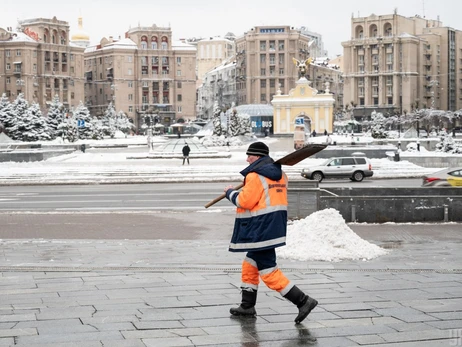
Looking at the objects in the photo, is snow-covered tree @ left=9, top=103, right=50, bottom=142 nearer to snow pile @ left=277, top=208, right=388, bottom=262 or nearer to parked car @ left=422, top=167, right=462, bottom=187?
parked car @ left=422, top=167, right=462, bottom=187

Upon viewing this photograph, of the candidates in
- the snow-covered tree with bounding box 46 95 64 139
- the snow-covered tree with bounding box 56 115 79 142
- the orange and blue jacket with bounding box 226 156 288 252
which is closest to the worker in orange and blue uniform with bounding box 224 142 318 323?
the orange and blue jacket with bounding box 226 156 288 252

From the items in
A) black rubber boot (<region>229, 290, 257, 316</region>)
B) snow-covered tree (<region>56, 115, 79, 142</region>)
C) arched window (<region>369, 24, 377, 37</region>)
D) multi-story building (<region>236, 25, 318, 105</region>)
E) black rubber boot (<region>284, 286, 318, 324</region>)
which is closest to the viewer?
black rubber boot (<region>284, 286, 318, 324</region>)

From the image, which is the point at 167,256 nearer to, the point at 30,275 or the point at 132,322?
the point at 30,275

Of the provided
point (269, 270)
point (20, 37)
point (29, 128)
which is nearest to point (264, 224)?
point (269, 270)

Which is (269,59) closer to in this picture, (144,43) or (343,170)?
(144,43)

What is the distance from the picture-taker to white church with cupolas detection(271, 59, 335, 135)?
324ft

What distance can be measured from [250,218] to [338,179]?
30.6 m

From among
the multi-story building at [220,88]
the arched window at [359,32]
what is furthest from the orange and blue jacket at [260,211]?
the multi-story building at [220,88]

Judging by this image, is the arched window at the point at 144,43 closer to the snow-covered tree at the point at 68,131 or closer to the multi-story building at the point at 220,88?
the multi-story building at the point at 220,88

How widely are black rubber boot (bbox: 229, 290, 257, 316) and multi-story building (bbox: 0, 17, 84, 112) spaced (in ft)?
401

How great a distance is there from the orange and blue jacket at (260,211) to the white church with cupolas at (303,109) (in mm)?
→ 91103

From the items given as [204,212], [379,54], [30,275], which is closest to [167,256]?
[30,275]

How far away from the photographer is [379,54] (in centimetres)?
13588

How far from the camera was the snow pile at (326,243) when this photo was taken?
1195 cm
